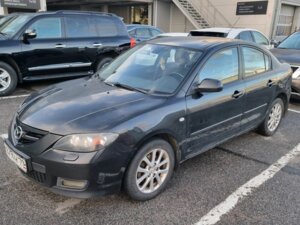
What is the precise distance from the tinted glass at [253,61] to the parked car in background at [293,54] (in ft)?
8.16

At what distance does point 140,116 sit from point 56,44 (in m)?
4.95

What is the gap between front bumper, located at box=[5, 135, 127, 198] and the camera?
2.59 meters

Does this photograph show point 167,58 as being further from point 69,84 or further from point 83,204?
point 83,204

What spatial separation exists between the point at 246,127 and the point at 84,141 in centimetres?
254

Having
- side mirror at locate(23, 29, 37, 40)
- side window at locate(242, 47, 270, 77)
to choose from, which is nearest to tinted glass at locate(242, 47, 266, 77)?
side window at locate(242, 47, 270, 77)

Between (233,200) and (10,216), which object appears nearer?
(10,216)

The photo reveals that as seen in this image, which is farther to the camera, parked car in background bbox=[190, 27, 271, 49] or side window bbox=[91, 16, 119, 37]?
parked car in background bbox=[190, 27, 271, 49]

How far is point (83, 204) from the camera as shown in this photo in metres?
3.01

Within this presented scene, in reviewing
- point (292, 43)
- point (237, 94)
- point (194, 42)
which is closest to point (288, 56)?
point (292, 43)

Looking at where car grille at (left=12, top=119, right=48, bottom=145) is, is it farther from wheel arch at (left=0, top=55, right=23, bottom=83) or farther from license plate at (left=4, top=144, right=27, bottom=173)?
wheel arch at (left=0, top=55, right=23, bottom=83)

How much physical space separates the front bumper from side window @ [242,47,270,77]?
2344mm

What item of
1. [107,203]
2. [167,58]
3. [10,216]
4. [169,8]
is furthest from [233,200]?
[169,8]

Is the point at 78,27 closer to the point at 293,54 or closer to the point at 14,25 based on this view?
the point at 14,25

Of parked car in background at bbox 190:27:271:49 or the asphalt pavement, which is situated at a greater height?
parked car in background at bbox 190:27:271:49
